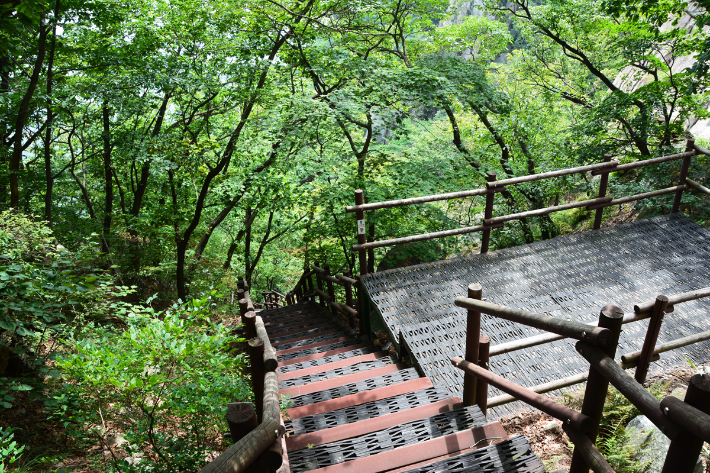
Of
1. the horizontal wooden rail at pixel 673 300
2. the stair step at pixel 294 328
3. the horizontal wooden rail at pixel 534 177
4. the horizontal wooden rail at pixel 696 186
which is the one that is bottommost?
the stair step at pixel 294 328

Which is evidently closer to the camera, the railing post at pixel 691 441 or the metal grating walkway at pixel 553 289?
the railing post at pixel 691 441

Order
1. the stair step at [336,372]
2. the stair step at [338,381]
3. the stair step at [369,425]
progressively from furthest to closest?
the stair step at [336,372] → the stair step at [338,381] → the stair step at [369,425]

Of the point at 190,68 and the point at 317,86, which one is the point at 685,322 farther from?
the point at 190,68

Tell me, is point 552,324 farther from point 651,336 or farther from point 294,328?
point 294,328

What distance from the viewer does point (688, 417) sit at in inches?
42.4

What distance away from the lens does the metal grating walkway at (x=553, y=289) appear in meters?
3.51

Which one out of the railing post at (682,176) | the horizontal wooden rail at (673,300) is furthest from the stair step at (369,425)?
the railing post at (682,176)

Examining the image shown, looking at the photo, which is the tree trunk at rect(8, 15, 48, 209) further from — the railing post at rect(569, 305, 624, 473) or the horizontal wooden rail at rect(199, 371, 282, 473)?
the railing post at rect(569, 305, 624, 473)

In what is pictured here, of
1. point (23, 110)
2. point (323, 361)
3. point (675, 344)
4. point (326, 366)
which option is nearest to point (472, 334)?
point (675, 344)

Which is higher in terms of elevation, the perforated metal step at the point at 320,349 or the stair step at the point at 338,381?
the stair step at the point at 338,381

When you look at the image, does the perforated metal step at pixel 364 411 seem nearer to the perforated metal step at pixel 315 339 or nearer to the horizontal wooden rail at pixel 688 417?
the horizontal wooden rail at pixel 688 417

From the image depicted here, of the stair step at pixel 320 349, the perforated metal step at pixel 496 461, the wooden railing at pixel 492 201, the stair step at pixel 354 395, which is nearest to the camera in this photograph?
the perforated metal step at pixel 496 461

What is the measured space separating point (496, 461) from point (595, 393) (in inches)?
28.2

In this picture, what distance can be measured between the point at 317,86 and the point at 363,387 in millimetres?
6749
